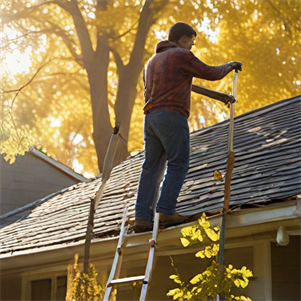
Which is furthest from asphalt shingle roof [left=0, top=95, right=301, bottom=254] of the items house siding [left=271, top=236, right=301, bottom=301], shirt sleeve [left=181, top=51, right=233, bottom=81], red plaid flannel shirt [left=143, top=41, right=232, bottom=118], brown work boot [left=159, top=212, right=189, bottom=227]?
shirt sleeve [left=181, top=51, right=233, bottom=81]

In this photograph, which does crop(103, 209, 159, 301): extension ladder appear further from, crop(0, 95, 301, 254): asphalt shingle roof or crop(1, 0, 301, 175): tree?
crop(1, 0, 301, 175): tree

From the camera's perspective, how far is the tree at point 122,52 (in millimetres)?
18391

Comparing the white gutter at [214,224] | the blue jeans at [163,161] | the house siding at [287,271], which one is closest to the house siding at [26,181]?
the white gutter at [214,224]

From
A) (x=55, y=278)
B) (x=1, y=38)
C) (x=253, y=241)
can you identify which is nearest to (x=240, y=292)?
(x=253, y=241)

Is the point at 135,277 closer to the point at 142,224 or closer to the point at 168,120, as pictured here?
the point at 142,224

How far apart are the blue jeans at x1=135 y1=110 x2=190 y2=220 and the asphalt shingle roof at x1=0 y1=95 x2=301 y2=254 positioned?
0.49 m

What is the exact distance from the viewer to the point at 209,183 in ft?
23.6

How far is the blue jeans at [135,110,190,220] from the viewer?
5.43m

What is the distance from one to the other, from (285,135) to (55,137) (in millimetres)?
23077

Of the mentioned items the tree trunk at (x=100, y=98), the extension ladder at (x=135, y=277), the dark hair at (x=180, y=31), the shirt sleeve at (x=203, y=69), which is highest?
the tree trunk at (x=100, y=98)

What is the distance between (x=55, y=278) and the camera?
935cm

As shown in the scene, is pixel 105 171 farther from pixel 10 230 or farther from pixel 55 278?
pixel 10 230

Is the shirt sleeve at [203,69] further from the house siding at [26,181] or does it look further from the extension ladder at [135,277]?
the house siding at [26,181]

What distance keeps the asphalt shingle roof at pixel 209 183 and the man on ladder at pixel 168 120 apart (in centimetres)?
49
